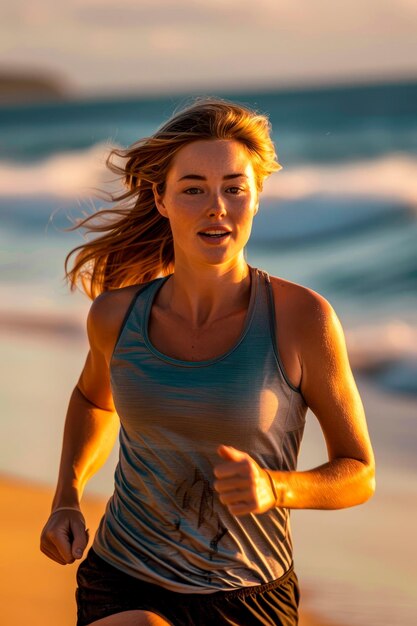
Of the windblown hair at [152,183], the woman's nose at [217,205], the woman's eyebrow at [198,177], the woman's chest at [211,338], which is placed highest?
the windblown hair at [152,183]

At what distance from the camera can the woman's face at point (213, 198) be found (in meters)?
2.99

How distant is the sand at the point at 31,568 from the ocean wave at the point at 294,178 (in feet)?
22.4

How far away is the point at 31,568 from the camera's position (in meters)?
5.20

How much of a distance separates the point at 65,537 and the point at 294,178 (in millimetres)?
11726

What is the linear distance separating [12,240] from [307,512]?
7707 millimetres

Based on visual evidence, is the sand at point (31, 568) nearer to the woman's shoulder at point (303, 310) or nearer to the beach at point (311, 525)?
the beach at point (311, 525)

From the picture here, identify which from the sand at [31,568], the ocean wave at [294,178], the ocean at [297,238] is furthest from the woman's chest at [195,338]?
the ocean wave at [294,178]

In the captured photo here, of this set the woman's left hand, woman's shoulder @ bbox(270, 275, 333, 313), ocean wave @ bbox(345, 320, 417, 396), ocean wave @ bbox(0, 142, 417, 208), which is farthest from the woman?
ocean wave @ bbox(0, 142, 417, 208)

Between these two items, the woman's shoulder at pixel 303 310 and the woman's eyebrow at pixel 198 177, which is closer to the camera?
the woman's shoulder at pixel 303 310

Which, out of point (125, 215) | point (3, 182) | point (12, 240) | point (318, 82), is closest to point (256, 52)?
point (318, 82)

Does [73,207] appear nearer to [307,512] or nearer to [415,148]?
[415,148]

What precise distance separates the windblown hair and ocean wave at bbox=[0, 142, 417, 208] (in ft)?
29.2

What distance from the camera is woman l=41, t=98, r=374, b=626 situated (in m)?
2.89

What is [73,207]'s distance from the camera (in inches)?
562
